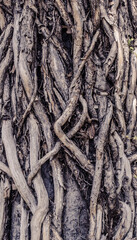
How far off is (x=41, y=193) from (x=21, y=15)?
85cm

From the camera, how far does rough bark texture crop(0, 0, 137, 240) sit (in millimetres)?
1268

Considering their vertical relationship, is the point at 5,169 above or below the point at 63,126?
below

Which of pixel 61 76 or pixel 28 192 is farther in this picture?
pixel 61 76

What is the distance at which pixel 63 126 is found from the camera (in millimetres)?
1312

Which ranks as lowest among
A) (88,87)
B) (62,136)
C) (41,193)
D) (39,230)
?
(39,230)

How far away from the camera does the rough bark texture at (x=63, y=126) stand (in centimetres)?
127

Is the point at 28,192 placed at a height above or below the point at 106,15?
below

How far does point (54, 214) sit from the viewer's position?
1.25 m

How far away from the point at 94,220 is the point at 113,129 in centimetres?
44

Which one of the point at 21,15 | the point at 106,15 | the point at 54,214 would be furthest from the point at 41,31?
the point at 54,214

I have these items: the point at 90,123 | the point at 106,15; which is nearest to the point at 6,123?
the point at 90,123

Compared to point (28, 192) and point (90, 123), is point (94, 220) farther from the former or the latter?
point (90, 123)

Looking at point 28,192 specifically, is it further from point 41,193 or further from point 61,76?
point 61,76

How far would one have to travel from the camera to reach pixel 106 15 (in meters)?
1.44
